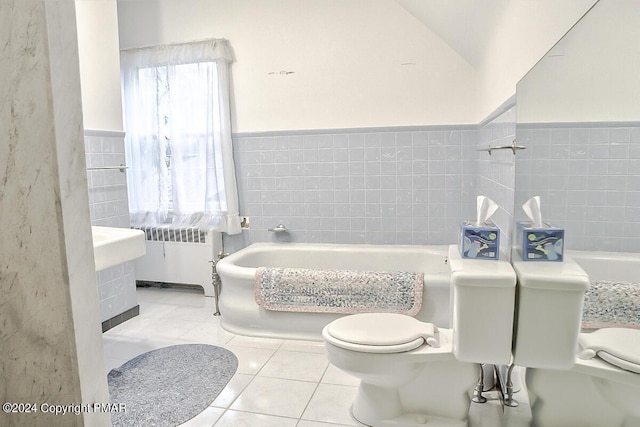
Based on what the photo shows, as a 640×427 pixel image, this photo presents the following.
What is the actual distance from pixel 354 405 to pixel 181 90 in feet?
9.63

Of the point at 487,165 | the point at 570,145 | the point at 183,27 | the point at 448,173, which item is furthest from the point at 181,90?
the point at 570,145

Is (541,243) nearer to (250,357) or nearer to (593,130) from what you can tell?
(593,130)

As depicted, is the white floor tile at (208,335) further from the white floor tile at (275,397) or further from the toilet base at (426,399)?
the toilet base at (426,399)

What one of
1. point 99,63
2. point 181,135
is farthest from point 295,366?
point 99,63

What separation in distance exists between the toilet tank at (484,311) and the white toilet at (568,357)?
42mm

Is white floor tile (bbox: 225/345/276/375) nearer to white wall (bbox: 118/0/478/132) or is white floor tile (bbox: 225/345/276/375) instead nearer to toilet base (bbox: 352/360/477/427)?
toilet base (bbox: 352/360/477/427)

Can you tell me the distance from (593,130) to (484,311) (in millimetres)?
816

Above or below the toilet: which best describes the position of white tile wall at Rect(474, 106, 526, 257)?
above

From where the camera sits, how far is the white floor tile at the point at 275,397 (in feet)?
7.06

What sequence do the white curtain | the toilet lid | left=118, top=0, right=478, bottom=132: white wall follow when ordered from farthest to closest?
the white curtain
left=118, top=0, right=478, bottom=132: white wall
the toilet lid

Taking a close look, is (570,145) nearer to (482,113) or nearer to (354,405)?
(354,405)

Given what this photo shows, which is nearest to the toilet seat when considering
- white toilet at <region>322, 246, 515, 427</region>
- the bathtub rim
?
white toilet at <region>322, 246, 515, 427</region>

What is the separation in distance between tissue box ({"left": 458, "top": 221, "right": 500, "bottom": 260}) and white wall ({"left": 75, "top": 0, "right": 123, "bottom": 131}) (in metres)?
2.63

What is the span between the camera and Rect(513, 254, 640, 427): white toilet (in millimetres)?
1192
